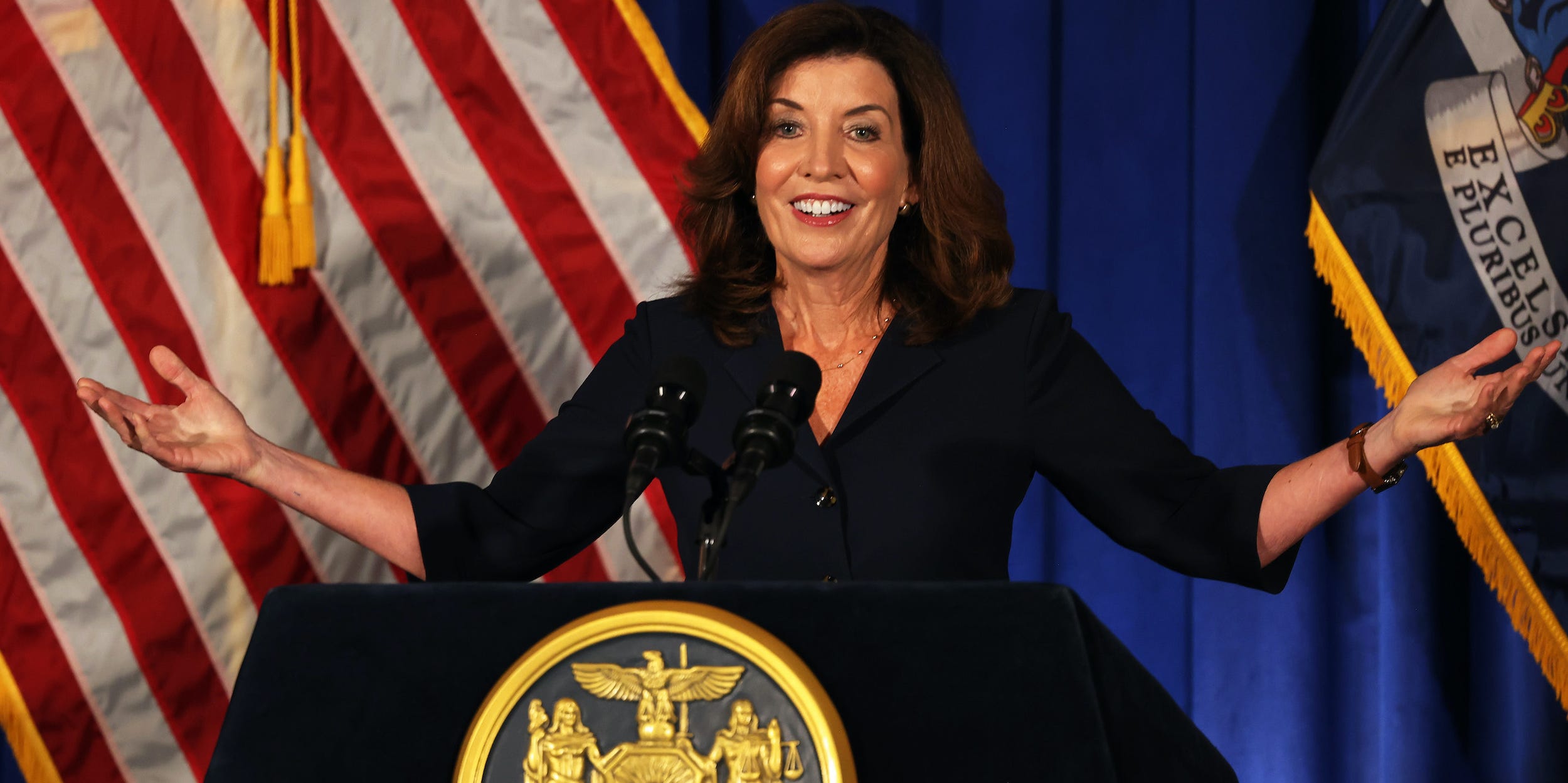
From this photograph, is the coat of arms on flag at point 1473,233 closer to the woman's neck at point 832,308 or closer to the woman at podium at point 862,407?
the woman at podium at point 862,407

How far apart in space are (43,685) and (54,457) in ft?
1.31

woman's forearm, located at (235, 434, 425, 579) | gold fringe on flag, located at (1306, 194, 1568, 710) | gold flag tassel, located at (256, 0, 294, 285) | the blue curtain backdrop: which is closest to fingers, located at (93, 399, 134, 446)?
woman's forearm, located at (235, 434, 425, 579)

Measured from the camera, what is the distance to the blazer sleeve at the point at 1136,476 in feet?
4.93

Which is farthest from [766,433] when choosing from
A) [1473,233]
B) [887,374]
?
[1473,233]

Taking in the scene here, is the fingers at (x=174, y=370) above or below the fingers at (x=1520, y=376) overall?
above

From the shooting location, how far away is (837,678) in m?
0.85

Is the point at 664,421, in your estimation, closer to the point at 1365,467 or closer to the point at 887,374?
the point at 887,374

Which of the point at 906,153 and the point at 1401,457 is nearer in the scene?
the point at 1401,457

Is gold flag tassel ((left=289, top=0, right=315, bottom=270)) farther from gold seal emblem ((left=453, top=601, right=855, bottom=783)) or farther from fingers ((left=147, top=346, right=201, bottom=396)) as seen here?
A: gold seal emblem ((left=453, top=601, right=855, bottom=783))

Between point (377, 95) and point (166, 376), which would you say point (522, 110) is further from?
point (166, 376)

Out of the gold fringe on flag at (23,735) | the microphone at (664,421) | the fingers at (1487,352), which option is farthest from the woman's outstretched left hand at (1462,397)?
the gold fringe on flag at (23,735)

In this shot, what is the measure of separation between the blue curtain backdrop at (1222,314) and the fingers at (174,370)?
1.34 m

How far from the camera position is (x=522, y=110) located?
2.44 metres


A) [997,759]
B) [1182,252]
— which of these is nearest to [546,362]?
[1182,252]
